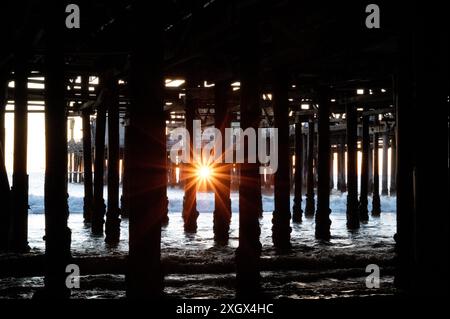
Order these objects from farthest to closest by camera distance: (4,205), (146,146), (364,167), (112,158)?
(364,167)
(112,158)
(4,205)
(146,146)

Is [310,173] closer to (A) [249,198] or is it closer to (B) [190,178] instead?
(B) [190,178]

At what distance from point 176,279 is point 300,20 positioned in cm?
408

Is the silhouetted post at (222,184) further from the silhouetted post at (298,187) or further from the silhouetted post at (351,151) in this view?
the silhouetted post at (298,187)

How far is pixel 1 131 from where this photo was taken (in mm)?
10172

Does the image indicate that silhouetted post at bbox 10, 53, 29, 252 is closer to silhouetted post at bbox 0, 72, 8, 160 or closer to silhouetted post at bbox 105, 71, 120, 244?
silhouetted post at bbox 0, 72, 8, 160

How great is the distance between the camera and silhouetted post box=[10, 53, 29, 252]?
9164mm

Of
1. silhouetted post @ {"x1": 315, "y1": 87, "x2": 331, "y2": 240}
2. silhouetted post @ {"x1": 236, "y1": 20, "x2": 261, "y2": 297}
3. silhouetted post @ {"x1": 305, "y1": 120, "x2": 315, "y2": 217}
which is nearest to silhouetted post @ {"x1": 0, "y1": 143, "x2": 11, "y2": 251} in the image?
silhouetted post @ {"x1": 236, "y1": 20, "x2": 261, "y2": 297}

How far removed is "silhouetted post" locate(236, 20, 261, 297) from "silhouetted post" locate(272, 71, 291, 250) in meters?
3.51

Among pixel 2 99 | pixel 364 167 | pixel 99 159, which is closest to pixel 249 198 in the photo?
pixel 2 99

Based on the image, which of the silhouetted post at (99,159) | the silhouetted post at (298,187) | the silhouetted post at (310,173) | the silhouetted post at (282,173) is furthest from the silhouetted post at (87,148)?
the silhouetted post at (310,173)

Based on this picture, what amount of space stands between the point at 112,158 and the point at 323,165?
4.44 meters

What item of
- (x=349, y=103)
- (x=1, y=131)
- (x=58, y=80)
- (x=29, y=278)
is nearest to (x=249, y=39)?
(x=58, y=80)

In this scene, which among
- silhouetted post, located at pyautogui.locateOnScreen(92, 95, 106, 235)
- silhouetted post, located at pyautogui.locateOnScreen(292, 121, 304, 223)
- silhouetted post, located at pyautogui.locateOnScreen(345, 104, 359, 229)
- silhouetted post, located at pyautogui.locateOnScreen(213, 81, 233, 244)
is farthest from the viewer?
silhouetted post, located at pyautogui.locateOnScreen(292, 121, 304, 223)

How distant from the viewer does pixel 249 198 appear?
19.9 ft
